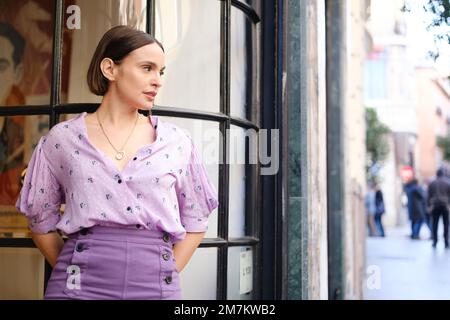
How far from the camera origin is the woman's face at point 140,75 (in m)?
2.10

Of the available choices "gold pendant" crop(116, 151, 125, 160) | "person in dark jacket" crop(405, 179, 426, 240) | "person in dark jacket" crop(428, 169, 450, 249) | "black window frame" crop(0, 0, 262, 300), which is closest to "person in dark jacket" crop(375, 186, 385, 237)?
"person in dark jacket" crop(405, 179, 426, 240)

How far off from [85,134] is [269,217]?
139cm

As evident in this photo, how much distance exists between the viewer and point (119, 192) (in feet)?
6.43

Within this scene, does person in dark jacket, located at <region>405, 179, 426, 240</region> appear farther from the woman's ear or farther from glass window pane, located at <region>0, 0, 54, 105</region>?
the woman's ear

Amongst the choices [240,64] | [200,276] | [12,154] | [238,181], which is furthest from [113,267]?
[240,64]

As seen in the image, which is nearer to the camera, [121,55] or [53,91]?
[121,55]

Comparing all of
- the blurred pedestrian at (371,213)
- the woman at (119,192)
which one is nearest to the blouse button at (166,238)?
the woman at (119,192)

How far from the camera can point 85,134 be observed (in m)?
2.07

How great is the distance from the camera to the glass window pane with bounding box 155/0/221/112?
2.94 m

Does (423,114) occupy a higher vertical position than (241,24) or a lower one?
higher

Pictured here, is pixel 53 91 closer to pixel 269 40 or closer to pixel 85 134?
pixel 85 134

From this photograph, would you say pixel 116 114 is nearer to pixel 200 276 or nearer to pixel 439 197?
pixel 200 276
